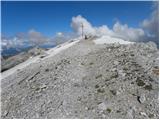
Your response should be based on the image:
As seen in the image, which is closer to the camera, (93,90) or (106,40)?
(93,90)

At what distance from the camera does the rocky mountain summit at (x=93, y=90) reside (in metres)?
19.1

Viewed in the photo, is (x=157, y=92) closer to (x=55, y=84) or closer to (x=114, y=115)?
(x=114, y=115)

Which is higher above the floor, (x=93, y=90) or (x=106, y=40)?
(x=106, y=40)

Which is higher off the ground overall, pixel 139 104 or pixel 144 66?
pixel 144 66

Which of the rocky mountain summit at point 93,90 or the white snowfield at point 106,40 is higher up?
the white snowfield at point 106,40

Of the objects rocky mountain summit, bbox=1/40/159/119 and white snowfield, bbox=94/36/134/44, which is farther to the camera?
white snowfield, bbox=94/36/134/44

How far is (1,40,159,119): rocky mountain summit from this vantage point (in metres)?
19.1

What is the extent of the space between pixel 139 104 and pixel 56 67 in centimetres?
1317

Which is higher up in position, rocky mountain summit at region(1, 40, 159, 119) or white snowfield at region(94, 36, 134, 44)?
white snowfield at region(94, 36, 134, 44)

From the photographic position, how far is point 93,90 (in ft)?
73.2

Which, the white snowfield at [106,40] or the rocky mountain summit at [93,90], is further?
the white snowfield at [106,40]

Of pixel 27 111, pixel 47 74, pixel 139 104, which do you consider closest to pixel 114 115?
pixel 139 104

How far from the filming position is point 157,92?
20.6m

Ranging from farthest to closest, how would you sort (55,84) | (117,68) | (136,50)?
(136,50) < (117,68) < (55,84)
